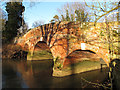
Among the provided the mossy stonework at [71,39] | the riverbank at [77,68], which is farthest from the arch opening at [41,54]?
the riverbank at [77,68]

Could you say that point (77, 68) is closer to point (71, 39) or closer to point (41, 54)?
point (71, 39)

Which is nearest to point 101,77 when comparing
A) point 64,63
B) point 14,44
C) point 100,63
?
point 100,63

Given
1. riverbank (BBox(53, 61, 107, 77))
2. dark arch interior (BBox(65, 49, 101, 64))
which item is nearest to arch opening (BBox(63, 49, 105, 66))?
dark arch interior (BBox(65, 49, 101, 64))

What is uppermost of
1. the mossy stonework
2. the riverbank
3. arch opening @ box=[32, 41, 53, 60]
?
Answer: the mossy stonework

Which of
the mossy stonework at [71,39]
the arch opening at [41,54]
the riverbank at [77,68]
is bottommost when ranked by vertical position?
the riverbank at [77,68]

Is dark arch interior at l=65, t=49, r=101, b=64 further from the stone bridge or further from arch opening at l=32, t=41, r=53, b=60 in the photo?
arch opening at l=32, t=41, r=53, b=60

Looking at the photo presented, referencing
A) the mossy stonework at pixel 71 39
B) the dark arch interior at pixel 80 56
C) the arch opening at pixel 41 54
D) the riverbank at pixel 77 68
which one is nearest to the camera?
the mossy stonework at pixel 71 39

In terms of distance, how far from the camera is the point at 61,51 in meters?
8.77

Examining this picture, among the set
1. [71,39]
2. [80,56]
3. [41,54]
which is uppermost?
[71,39]

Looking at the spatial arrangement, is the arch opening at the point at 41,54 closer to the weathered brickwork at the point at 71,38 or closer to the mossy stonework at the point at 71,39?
the mossy stonework at the point at 71,39

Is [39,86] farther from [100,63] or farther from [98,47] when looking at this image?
[100,63]

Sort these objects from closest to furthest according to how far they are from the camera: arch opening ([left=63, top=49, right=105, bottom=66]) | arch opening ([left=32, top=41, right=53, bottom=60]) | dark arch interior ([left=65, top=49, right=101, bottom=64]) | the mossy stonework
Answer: the mossy stonework, arch opening ([left=63, top=49, right=105, bottom=66]), dark arch interior ([left=65, top=49, right=101, bottom=64]), arch opening ([left=32, top=41, right=53, bottom=60])

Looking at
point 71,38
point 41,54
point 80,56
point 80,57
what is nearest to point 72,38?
point 71,38

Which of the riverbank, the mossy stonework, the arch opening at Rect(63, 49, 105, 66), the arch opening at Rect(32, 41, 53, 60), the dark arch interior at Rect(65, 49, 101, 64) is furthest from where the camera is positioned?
the arch opening at Rect(32, 41, 53, 60)
